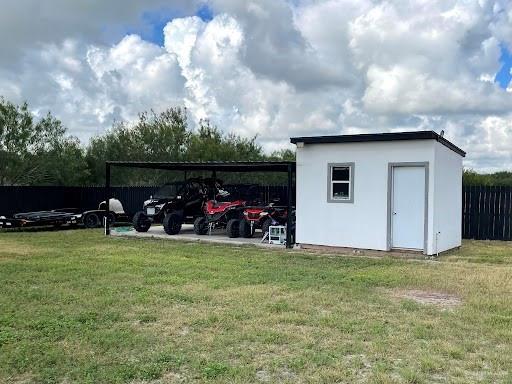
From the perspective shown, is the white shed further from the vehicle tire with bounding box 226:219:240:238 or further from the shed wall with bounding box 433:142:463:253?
the vehicle tire with bounding box 226:219:240:238

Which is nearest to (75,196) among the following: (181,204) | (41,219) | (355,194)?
(41,219)

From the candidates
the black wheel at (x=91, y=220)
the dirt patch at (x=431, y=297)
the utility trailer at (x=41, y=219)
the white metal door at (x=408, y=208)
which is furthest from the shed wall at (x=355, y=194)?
the utility trailer at (x=41, y=219)

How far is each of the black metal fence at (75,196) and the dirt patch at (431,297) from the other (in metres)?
9.95

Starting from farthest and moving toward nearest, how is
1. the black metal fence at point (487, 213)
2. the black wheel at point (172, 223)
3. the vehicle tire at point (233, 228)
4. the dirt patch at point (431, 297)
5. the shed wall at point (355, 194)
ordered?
the black wheel at point (172, 223)
the black metal fence at point (487, 213)
the vehicle tire at point (233, 228)
the shed wall at point (355, 194)
the dirt patch at point (431, 297)

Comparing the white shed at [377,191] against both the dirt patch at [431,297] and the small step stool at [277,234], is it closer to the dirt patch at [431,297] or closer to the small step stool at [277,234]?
the small step stool at [277,234]

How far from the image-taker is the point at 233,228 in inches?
609

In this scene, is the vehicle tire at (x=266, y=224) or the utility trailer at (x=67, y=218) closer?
the vehicle tire at (x=266, y=224)

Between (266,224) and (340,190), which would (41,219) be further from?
(340,190)

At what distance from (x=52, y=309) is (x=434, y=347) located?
4.40 meters

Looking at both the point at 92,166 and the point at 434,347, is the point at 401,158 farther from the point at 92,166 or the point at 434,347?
the point at 92,166

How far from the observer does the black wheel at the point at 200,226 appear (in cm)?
1619

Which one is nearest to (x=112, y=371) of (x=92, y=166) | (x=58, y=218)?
(x=58, y=218)

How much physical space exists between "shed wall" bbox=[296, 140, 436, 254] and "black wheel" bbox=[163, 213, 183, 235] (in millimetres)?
4578

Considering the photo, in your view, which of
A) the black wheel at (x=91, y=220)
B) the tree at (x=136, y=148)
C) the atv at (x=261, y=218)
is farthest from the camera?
the tree at (x=136, y=148)
